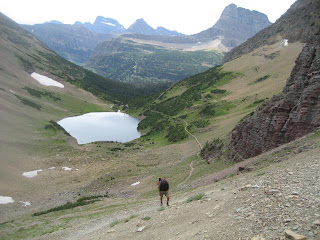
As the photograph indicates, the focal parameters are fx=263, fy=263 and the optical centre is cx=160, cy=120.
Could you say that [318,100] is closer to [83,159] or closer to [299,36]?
[83,159]

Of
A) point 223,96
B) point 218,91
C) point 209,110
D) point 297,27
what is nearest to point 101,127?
point 209,110

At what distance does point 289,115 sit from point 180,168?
→ 767 inches

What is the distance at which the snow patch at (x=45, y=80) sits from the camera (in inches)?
6422

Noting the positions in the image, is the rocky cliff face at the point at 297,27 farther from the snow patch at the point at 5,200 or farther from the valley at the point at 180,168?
the snow patch at the point at 5,200

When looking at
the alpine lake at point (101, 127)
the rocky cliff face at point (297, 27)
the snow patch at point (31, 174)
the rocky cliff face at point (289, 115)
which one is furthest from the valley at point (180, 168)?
the alpine lake at point (101, 127)

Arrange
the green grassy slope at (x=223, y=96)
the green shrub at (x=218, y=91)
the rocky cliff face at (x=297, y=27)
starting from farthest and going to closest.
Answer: the rocky cliff face at (x=297, y=27)
the green shrub at (x=218, y=91)
the green grassy slope at (x=223, y=96)

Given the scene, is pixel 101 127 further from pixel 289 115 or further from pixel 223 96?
pixel 289 115

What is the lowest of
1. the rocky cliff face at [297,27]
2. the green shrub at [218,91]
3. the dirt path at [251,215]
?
the dirt path at [251,215]

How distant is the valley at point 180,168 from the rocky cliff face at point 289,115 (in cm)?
Result: 32

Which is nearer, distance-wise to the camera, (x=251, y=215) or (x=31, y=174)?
(x=251, y=215)

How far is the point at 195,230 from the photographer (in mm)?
11320

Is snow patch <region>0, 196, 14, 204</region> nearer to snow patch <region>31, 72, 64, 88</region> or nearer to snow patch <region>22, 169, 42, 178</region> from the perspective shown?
snow patch <region>22, 169, 42, 178</region>

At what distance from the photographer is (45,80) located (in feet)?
550

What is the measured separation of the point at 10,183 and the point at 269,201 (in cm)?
4503
